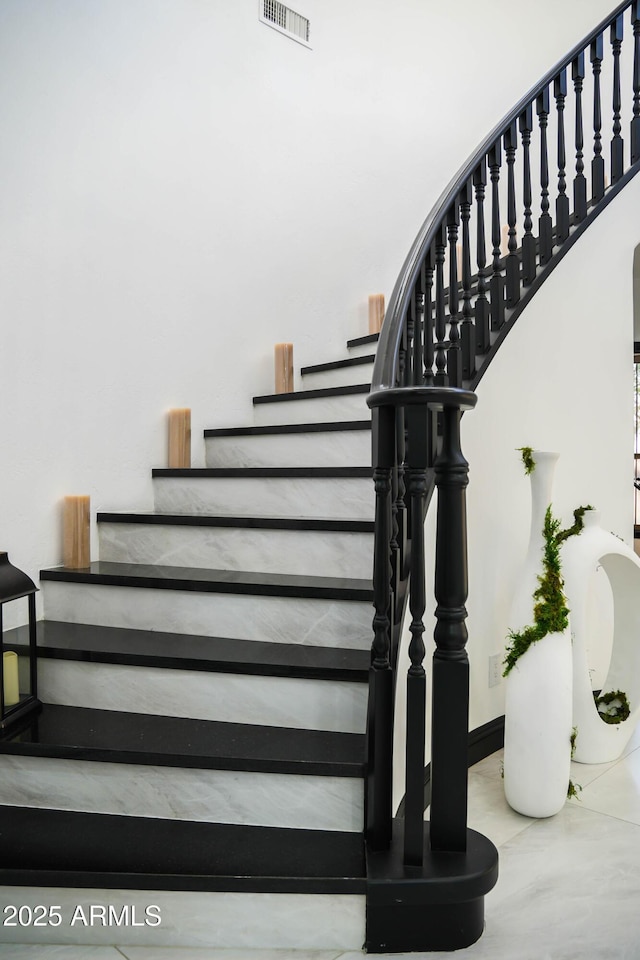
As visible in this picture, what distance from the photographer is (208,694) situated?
193cm

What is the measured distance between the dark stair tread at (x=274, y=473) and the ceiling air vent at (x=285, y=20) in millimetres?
2485

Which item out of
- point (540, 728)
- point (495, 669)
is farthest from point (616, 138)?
point (540, 728)

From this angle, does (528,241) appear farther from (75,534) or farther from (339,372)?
(75,534)

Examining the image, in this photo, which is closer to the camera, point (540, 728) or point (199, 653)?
point (199, 653)

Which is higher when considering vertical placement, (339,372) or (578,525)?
(339,372)

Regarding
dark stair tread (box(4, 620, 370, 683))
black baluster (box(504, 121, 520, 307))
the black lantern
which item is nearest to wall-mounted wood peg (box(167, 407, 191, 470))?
dark stair tread (box(4, 620, 370, 683))

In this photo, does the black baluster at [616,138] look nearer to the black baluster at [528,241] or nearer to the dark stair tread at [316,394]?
the black baluster at [528,241]

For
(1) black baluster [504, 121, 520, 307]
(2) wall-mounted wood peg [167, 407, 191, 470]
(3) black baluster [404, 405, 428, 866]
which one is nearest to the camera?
(3) black baluster [404, 405, 428, 866]

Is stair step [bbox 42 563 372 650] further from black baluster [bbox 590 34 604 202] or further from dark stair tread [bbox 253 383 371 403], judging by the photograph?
black baluster [bbox 590 34 604 202]

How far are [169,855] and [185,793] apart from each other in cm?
15

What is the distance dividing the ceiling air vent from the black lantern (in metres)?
3.22

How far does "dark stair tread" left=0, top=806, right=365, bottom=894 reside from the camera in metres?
1.48

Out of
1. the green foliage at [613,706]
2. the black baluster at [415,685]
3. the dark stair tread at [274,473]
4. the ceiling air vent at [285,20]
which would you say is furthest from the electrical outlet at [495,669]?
the ceiling air vent at [285,20]

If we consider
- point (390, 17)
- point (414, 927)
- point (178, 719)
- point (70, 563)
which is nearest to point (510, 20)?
point (390, 17)
